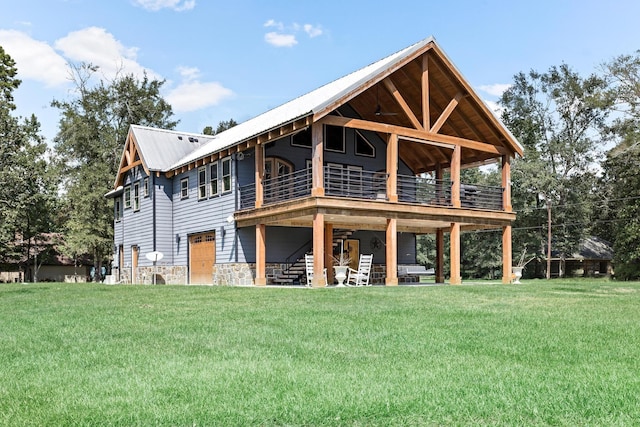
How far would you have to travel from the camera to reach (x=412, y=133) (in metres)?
20.3

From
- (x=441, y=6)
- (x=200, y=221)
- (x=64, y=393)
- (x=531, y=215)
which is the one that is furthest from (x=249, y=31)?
(x=531, y=215)

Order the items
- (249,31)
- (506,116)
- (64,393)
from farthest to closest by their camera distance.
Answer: (506,116) < (249,31) < (64,393)

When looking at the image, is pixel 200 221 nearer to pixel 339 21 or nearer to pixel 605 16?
pixel 339 21

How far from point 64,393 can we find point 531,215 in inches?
1635

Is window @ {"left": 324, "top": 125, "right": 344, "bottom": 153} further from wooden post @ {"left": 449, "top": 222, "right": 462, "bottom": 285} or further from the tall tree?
the tall tree

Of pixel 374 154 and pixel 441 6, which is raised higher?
pixel 441 6

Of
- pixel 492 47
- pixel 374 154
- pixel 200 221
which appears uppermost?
pixel 492 47

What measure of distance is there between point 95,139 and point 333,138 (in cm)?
2281

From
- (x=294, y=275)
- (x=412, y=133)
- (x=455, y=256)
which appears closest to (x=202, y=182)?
(x=294, y=275)

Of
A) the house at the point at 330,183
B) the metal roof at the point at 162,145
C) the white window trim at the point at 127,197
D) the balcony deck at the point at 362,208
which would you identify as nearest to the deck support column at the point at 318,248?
the house at the point at 330,183

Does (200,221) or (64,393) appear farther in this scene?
(200,221)

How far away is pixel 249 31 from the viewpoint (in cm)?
2014

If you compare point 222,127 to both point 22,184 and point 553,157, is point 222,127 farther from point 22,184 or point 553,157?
point 553,157

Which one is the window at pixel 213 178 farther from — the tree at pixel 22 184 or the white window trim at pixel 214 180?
the tree at pixel 22 184
